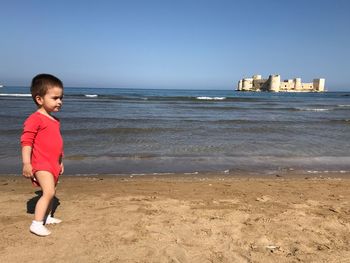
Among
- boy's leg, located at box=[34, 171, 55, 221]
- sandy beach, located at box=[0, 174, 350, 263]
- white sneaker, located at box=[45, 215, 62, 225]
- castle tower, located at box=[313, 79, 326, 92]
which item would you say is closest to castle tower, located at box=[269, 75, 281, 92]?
castle tower, located at box=[313, 79, 326, 92]

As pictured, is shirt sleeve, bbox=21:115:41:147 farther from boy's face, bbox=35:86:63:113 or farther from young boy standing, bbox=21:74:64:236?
boy's face, bbox=35:86:63:113

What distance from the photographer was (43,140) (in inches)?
135

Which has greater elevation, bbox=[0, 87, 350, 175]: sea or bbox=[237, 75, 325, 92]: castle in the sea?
bbox=[237, 75, 325, 92]: castle in the sea

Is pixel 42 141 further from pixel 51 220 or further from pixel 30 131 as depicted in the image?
pixel 51 220

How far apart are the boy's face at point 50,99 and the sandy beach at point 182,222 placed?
1.24 m

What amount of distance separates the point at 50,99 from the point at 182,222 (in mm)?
1879

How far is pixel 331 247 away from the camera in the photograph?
129 inches

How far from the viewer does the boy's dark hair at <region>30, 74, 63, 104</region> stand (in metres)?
3.37

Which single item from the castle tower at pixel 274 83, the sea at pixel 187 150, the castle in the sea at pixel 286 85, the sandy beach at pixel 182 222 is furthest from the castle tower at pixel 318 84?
the sandy beach at pixel 182 222

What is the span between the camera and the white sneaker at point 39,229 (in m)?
3.39

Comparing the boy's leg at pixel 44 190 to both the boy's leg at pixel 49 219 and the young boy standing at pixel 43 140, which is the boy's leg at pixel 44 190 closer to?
the young boy standing at pixel 43 140

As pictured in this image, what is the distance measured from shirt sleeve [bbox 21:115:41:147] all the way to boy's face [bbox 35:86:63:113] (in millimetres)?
146

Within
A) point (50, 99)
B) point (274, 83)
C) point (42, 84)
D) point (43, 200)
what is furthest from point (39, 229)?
point (274, 83)

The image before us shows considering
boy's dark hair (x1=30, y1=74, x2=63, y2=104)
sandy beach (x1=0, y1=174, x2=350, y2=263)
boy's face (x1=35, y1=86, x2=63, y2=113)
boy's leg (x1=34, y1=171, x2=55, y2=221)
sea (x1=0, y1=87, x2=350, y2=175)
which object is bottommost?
sea (x1=0, y1=87, x2=350, y2=175)
